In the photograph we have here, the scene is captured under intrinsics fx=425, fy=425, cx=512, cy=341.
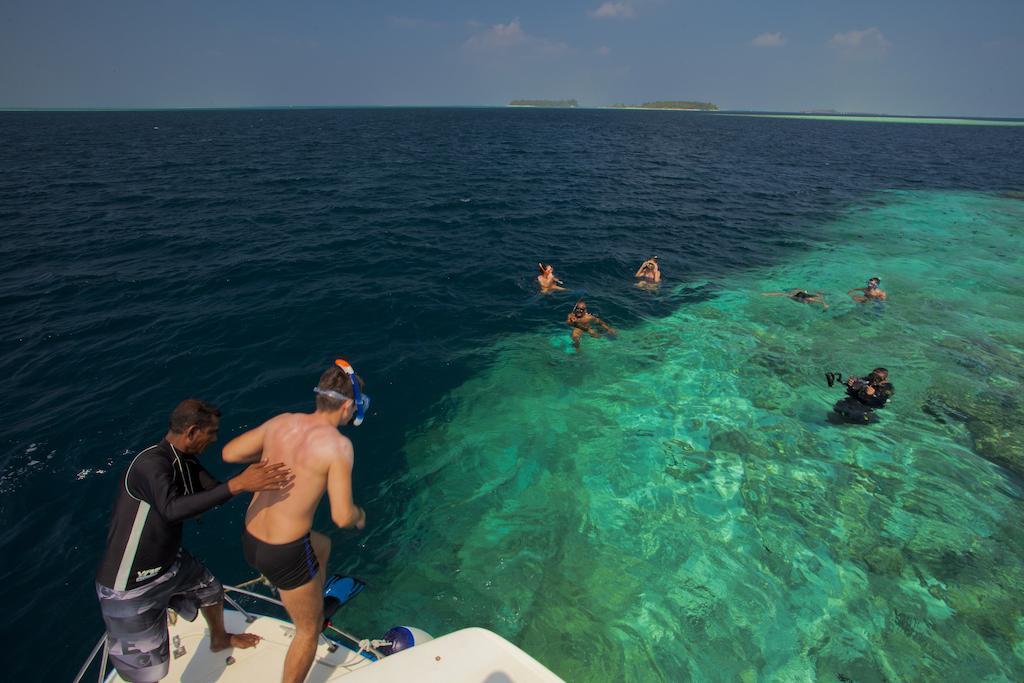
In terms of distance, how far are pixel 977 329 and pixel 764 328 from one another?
280 inches

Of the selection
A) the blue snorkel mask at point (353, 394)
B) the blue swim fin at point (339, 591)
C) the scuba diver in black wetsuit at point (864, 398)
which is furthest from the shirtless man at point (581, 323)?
the blue snorkel mask at point (353, 394)

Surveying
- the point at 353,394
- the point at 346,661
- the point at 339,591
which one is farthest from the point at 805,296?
the point at 346,661

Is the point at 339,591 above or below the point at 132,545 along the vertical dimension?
below

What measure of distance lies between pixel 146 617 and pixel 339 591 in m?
1.81

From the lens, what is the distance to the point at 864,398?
31.7 feet

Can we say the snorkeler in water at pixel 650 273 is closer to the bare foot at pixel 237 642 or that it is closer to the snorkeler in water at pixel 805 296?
the snorkeler in water at pixel 805 296

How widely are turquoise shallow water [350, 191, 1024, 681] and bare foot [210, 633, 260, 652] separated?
81.2 inches

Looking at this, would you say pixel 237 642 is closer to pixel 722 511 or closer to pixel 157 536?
pixel 157 536

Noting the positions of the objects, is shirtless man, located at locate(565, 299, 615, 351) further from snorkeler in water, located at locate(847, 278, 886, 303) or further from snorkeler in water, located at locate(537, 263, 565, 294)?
snorkeler in water, located at locate(847, 278, 886, 303)

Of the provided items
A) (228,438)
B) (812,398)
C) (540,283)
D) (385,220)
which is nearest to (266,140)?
(385,220)

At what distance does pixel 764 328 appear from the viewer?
14.1 metres

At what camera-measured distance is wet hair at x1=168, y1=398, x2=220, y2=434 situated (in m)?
3.56

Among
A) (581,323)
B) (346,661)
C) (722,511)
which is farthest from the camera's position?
(581,323)

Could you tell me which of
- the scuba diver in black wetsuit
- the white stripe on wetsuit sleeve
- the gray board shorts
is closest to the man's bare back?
the white stripe on wetsuit sleeve
